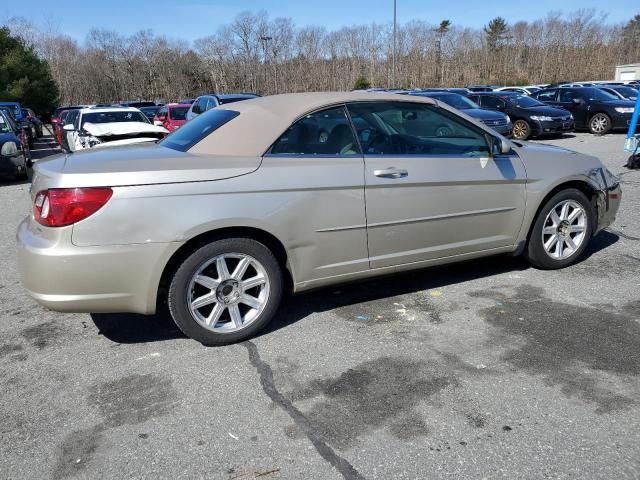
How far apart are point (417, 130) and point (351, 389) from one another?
2272mm

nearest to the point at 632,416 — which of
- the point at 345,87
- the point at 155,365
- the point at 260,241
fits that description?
the point at 260,241

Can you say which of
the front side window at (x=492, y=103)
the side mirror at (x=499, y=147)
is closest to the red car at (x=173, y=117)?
the front side window at (x=492, y=103)

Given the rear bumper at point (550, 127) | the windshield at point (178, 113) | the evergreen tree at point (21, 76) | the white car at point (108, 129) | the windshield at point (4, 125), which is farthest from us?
the evergreen tree at point (21, 76)

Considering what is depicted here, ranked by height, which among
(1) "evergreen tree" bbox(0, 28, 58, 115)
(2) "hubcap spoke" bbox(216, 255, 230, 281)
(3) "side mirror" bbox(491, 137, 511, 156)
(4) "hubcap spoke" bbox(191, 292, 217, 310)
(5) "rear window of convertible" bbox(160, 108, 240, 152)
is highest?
(1) "evergreen tree" bbox(0, 28, 58, 115)

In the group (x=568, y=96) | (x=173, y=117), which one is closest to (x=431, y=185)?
(x=173, y=117)

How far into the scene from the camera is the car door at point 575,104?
19.1 metres

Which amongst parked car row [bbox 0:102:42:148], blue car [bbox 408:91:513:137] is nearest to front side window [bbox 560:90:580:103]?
blue car [bbox 408:91:513:137]

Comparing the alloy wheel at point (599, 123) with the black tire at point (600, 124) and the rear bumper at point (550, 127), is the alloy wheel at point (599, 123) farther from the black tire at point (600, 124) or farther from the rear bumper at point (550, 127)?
the rear bumper at point (550, 127)

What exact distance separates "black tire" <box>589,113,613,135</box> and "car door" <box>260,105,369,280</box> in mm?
17098

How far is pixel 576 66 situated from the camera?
2184 inches

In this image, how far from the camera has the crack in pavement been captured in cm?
252

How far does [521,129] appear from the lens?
18.0m

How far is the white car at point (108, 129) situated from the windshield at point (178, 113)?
5.20 metres

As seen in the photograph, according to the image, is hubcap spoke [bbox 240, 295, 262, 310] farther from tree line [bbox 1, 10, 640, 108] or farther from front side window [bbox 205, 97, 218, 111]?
tree line [bbox 1, 10, 640, 108]
